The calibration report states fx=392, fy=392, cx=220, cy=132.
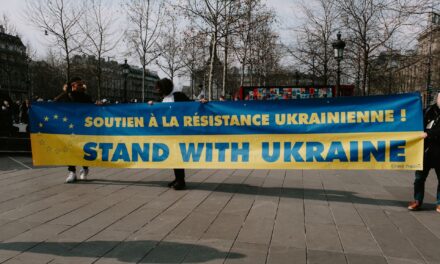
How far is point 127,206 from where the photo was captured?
5492 millimetres

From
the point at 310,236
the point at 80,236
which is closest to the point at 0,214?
the point at 80,236

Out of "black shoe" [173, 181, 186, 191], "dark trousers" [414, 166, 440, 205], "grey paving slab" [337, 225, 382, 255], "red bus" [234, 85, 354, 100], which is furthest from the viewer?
"red bus" [234, 85, 354, 100]

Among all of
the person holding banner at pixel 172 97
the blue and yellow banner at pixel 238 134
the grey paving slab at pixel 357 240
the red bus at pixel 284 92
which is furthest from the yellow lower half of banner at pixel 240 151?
the red bus at pixel 284 92

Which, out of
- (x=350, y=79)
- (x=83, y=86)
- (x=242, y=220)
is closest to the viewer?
(x=242, y=220)

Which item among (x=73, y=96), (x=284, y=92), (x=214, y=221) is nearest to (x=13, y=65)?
(x=284, y=92)

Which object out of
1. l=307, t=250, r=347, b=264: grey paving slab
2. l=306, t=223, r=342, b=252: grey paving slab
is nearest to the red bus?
l=306, t=223, r=342, b=252: grey paving slab

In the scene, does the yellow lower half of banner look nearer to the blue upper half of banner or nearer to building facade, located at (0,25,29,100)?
the blue upper half of banner

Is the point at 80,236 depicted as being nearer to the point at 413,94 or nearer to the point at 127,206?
the point at 127,206

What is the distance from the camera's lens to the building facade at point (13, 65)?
48.4 metres

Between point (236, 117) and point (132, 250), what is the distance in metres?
2.83

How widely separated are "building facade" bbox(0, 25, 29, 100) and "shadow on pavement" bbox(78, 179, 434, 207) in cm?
4011

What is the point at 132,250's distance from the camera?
12.6 feet

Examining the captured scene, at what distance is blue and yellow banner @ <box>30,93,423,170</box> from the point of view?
5426mm

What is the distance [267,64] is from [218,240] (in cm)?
3901
